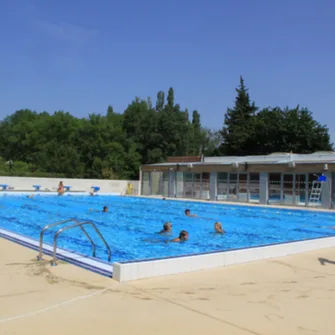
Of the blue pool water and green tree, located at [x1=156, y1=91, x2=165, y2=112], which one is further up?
green tree, located at [x1=156, y1=91, x2=165, y2=112]

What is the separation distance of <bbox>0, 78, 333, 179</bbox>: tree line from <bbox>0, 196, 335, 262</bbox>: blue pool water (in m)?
17.0

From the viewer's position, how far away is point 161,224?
54.2 feet

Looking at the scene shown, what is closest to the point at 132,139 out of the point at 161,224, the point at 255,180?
the point at 255,180

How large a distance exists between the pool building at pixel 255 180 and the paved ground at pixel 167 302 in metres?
16.5

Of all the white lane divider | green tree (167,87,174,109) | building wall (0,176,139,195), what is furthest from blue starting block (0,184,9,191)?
green tree (167,87,174,109)

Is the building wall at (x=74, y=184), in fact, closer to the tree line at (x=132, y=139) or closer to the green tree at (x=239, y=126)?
Result: the tree line at (x=132, y=139)

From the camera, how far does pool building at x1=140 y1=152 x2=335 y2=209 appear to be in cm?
2323

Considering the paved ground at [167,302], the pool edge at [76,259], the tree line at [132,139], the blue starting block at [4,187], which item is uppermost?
the tree line at [132,139]

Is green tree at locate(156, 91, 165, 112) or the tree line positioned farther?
green tree at locate(156, 91, 165, 112)

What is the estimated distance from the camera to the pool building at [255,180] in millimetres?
23234

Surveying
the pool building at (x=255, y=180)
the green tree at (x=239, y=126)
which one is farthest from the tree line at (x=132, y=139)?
the pool building at (x=255, y=180)

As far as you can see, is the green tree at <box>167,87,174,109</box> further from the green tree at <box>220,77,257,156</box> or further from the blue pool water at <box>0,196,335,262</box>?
the blue pool water at <box>0,196,335,262</box>

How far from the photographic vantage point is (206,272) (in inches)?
285

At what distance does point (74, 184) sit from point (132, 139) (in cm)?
1248
